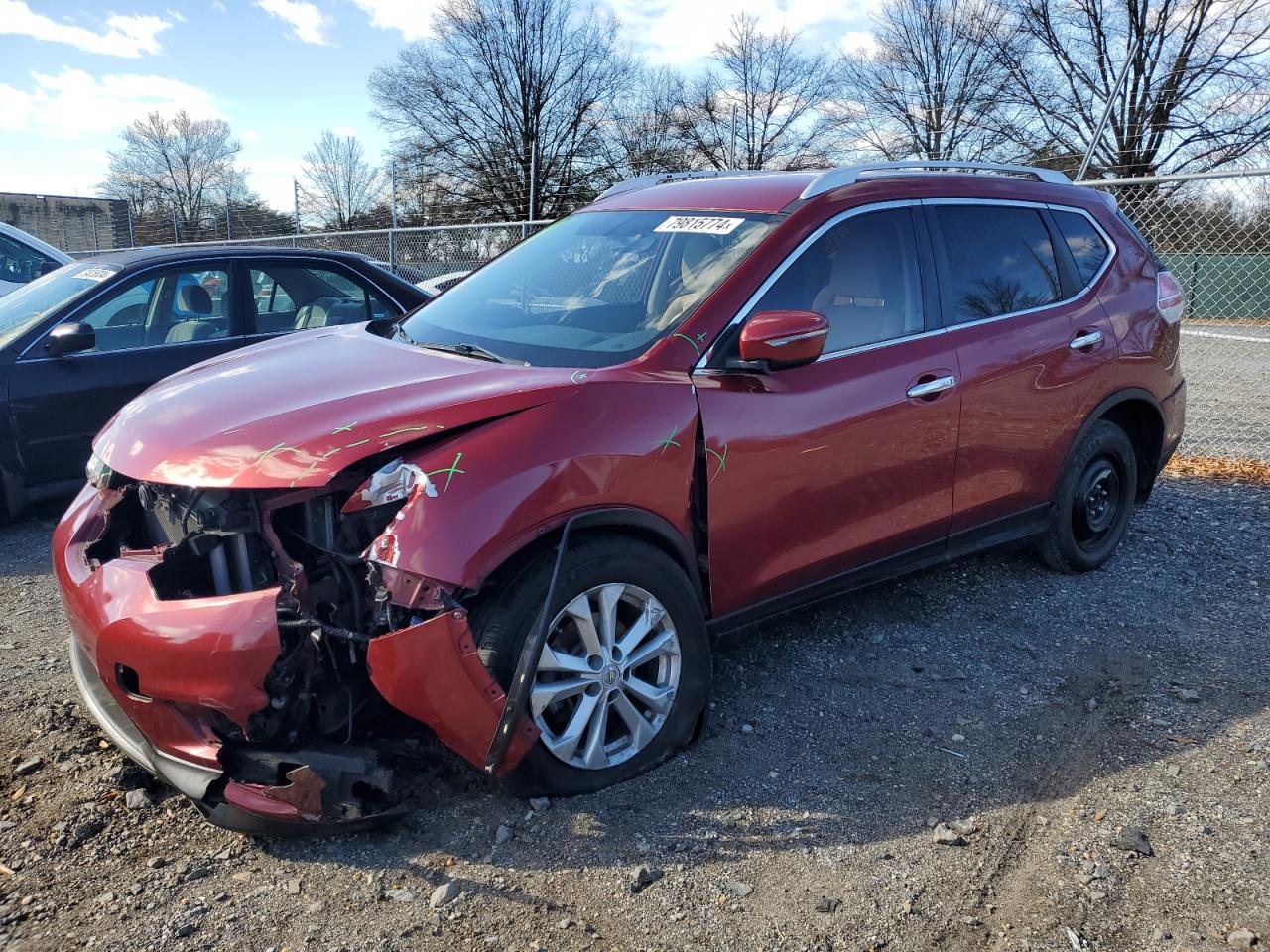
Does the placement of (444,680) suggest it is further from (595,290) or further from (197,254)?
(197,254)

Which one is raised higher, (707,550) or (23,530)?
(707,550)

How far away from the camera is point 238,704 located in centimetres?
263

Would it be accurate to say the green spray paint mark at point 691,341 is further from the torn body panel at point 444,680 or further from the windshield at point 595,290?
the torn body panel at point 444,680

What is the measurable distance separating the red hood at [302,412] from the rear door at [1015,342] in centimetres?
192

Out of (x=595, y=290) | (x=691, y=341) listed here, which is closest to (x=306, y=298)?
(x=595, y=290)

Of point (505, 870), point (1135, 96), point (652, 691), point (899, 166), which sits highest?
point (1135, 96)

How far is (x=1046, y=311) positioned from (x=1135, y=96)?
30.9 m

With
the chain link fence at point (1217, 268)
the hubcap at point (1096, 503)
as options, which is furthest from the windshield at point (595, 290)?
the chain link fence at point (1217, 268)

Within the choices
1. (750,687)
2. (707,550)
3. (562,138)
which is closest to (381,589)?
(707,550)

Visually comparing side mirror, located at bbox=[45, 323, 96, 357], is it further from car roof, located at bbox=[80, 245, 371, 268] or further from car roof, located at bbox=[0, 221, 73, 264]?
car roof, located at bbox=[0, 221, 73, 264]

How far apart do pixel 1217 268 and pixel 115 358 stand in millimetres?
22497

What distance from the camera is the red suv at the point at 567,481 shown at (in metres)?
2.70

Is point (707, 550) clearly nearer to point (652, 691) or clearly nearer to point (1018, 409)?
point (652, 691)

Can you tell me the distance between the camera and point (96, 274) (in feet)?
20.8
